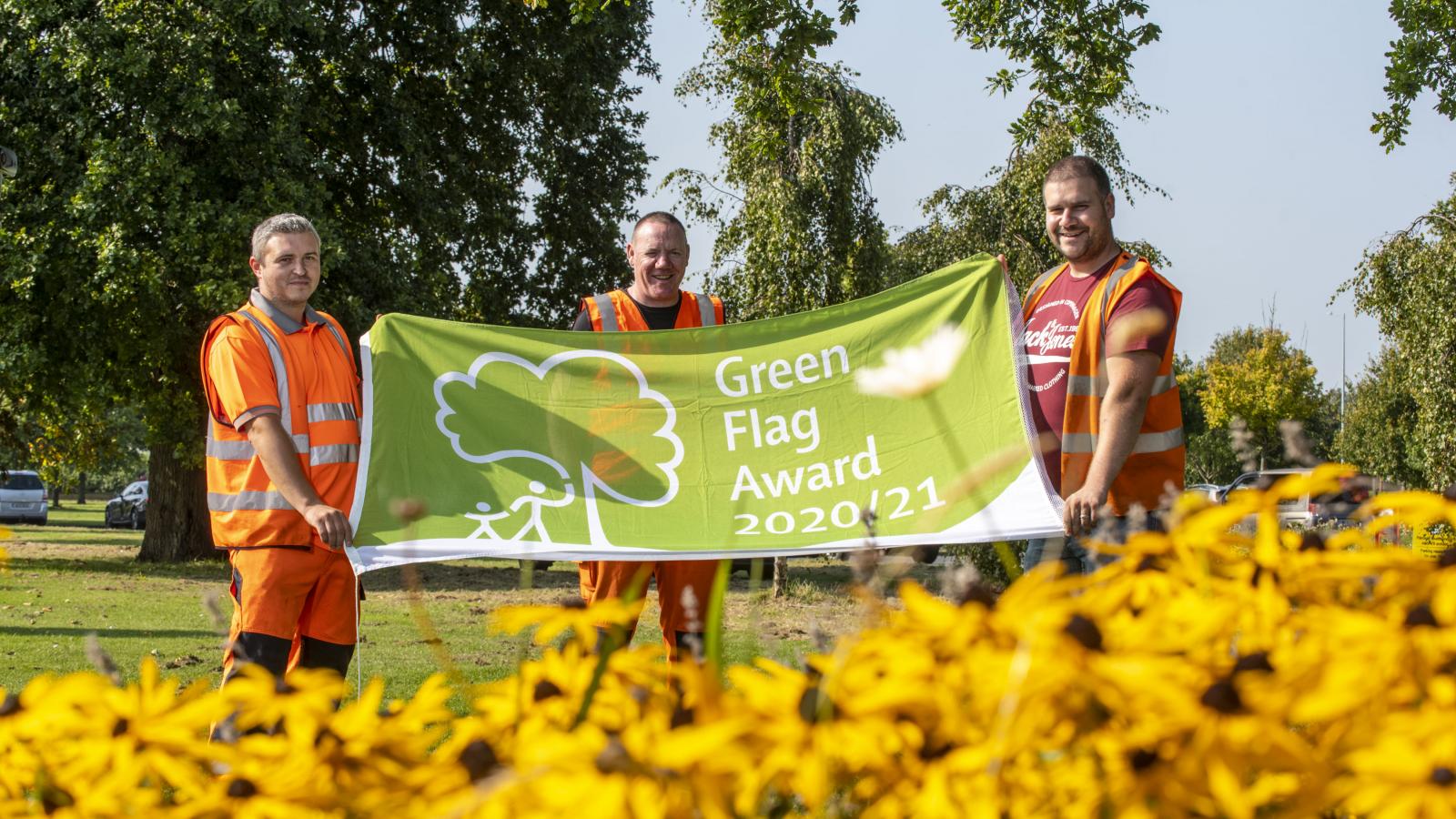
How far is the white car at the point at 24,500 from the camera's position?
4384 cm

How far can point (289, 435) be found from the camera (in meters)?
4.32

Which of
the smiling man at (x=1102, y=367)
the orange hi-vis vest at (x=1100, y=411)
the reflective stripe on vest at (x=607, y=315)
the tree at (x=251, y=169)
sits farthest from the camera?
the tree at (x=251, y=169)

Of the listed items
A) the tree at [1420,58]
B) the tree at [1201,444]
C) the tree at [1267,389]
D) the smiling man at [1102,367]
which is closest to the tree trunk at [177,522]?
the tree at [1420,58]

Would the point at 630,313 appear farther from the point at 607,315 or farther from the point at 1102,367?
the point at 1102,367

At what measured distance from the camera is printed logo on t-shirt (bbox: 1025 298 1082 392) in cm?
424

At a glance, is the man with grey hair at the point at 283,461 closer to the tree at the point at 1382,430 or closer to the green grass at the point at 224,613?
the green grass at the point at 224,613

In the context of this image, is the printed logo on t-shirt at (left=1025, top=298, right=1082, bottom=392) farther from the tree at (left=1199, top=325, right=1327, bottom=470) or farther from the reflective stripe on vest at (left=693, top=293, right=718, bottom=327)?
the tree at (left=1199, top=325, right=1327, bottom=470)

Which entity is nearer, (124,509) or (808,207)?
(808,207)

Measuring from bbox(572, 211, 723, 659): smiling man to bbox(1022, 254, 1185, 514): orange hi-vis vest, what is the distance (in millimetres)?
1247

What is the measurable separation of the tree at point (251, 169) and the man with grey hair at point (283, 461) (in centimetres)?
1358

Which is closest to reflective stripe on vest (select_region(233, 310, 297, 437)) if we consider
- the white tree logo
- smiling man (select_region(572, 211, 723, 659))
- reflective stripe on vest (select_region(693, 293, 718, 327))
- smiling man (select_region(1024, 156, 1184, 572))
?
the white tree logo

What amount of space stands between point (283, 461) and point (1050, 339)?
7.55 feet

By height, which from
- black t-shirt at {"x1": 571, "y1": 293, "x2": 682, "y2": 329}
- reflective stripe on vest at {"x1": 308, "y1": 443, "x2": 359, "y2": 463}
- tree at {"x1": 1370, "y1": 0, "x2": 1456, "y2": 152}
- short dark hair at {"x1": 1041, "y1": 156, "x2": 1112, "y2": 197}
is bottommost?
reflective stripe on vest at {"x1": 308, "y1": 443, "x2": 359, "y2": 463}

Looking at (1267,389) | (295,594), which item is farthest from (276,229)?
(1267,389)
